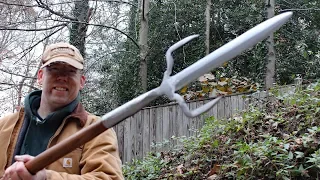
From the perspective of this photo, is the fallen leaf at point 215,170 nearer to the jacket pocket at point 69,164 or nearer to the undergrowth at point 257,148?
the undergrowth at point 257,148

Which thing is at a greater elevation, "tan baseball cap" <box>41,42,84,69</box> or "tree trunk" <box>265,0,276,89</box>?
"tree trunk" <box>265,0,276,89</box>

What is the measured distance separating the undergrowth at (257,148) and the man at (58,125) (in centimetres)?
203

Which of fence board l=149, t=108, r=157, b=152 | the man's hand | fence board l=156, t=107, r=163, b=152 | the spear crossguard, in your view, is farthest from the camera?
fence board l=149, t=108, r=157, b=152

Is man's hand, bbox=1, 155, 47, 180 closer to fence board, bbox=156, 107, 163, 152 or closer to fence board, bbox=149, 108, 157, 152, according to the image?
fence board, bbox=156, 107, 163, 152

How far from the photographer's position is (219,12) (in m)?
11.3

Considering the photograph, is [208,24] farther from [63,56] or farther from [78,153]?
[78,153]

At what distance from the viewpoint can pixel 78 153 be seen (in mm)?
1818

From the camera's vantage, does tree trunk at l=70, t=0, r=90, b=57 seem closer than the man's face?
No

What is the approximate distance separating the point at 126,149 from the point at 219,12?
5250mm

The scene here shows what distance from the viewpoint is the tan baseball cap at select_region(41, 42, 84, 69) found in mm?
1866

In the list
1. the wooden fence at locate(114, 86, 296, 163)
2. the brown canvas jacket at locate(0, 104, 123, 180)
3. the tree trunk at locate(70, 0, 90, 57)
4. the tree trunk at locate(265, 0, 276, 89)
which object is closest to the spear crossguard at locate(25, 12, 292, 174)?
the brown canvas jacket at locate(0, 104, 123, 180)

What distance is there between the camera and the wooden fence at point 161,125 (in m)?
6.34

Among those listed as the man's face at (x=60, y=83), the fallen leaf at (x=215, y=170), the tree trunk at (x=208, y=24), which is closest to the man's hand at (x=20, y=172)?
the man's face at (x=60, y=83)

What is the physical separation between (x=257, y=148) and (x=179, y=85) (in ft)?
9.43
